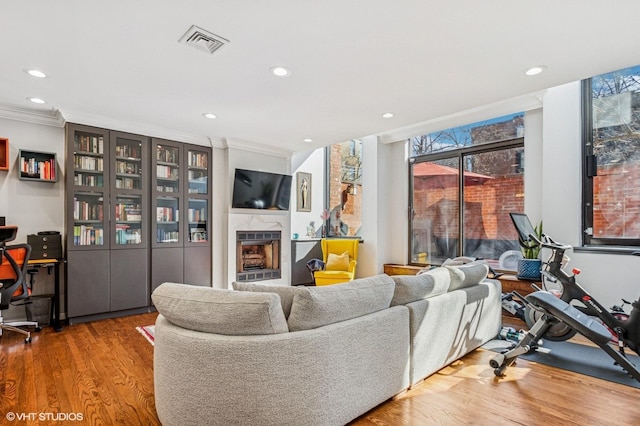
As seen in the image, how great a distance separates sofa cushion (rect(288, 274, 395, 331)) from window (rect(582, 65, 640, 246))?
2.90 m

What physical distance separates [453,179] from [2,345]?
5.68 m

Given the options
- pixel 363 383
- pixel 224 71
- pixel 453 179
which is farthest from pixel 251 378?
pixel 453 179

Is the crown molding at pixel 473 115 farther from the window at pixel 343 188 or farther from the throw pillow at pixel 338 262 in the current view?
the throw pillow at pixel 338 262

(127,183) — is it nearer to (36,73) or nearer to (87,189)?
(87,189)

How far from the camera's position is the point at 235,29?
2.33 metres

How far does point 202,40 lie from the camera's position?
96.7 inches

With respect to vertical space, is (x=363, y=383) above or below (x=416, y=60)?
below

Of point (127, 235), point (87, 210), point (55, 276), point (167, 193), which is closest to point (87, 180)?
point (87, 210)

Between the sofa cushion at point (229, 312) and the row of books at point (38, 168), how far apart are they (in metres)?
3.34

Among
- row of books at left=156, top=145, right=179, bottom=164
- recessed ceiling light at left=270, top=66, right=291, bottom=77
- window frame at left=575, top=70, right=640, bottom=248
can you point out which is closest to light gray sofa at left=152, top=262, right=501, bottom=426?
recessed ceiling light at left=270, top=66, right=291, bottom=77

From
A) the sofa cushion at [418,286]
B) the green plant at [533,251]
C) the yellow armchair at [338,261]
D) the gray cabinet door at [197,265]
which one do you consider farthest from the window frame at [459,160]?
the gray cabinet door at [197,265]

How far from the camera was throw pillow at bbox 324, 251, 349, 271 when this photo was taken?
567cm

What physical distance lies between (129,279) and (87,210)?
3.21 feet

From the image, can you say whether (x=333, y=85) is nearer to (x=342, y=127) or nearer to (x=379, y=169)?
(x=342, y=127)
